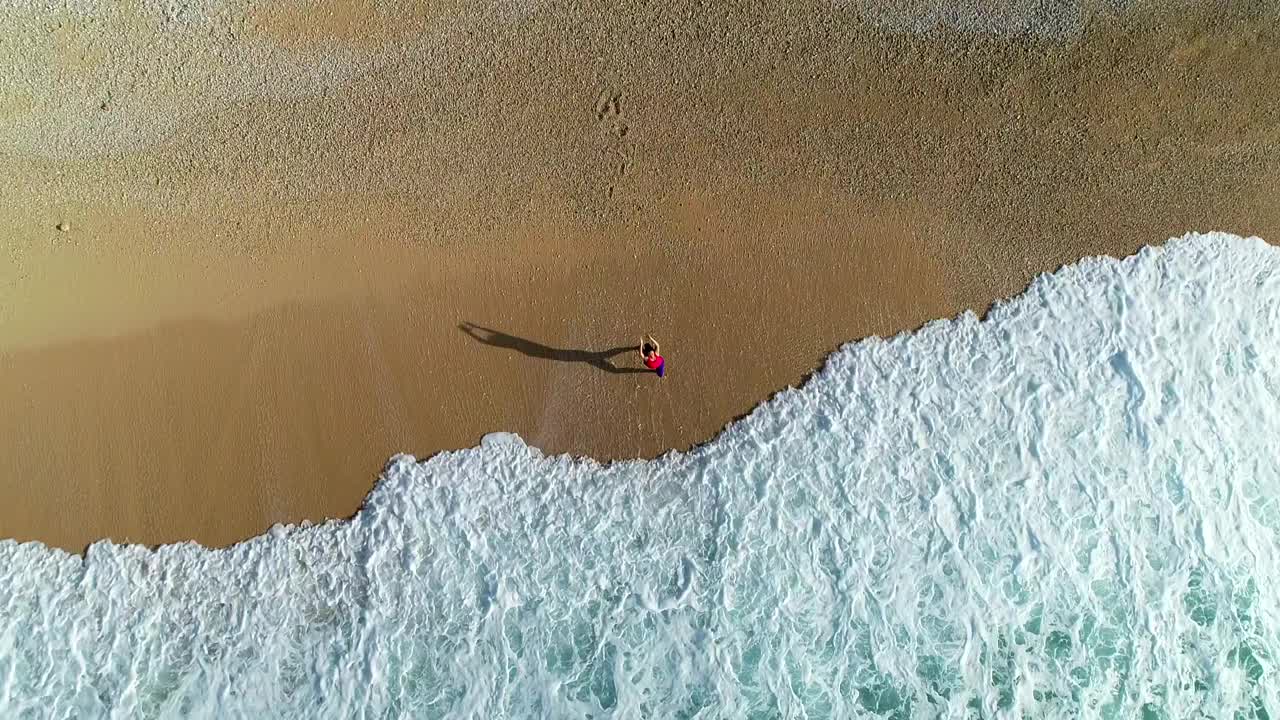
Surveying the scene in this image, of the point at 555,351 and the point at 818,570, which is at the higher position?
the point at 555,351

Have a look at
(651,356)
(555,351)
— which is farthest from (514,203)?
(651,356)

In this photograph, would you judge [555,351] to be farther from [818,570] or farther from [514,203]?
[818,570]

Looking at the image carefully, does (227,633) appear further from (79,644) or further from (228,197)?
(228,197)

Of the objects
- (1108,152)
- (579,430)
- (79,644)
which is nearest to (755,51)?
(1108,152)

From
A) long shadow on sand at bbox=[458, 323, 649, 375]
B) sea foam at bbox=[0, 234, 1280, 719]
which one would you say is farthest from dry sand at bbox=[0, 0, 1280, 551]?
sea foam at bbox=[0, 234, 1280, 719]

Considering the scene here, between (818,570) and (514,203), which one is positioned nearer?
(818,570)
